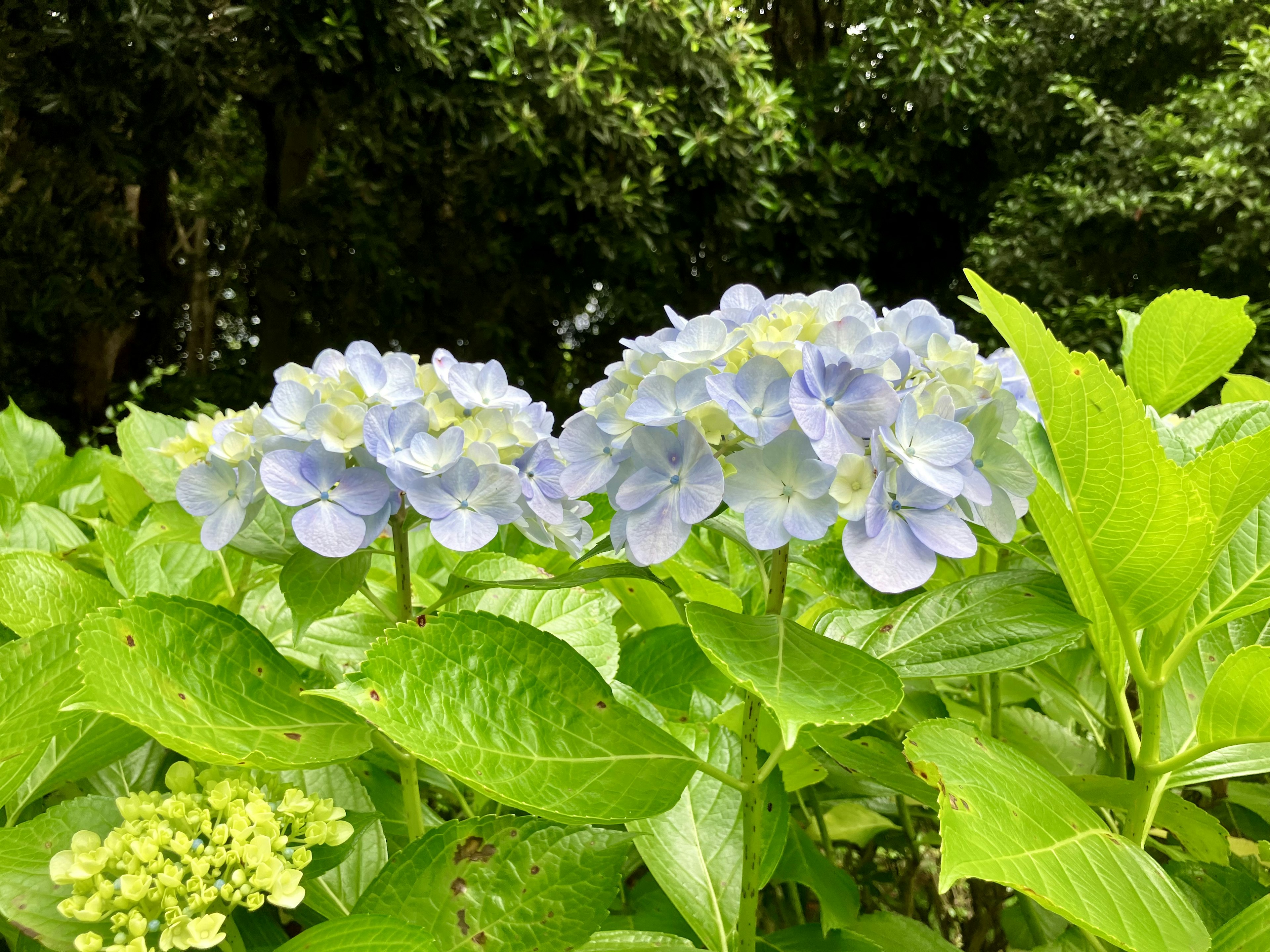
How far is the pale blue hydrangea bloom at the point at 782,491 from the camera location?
495 mm

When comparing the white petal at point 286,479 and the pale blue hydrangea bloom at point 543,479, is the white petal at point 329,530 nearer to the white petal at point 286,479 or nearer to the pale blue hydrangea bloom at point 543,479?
the white petal at point 286,479

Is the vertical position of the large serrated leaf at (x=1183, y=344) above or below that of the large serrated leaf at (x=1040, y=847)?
above

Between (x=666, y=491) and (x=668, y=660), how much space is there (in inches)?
10.9

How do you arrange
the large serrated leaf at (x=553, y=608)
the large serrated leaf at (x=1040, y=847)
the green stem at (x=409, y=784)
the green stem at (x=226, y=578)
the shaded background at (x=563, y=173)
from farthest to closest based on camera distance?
the shaded background at (x=563, y=173) < the green stem at (x=226, y=578) < the large serrated leaf at (x=553, y=608) < the green stem at (x=409, y=784) < the large serrated leaf at (x=1040, y=847)

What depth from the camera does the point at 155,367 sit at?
21.2 feet

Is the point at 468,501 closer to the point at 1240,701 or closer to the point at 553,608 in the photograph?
the point at 553,608

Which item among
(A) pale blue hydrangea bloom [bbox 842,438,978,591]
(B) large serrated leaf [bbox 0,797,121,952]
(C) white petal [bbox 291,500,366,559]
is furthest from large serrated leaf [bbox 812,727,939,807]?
(B) large serrated leaf [bbox 0,797,121,952]

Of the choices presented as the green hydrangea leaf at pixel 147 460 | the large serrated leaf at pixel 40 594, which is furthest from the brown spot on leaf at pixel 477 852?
the green hydrangea leaf at pixel 147 460

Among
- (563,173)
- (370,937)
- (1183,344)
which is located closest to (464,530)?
(370,937)

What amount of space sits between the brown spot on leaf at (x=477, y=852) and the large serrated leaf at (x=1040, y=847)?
9.8 inches

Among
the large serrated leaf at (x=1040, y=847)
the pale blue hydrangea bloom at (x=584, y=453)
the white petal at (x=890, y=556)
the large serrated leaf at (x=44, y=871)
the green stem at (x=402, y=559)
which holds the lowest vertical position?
the large serrated leaf at (x=44, y=871)

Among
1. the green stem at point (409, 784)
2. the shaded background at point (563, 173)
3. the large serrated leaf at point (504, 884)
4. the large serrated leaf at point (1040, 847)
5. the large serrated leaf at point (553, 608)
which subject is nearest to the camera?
→ the large serrated leaf at point (1040, 847)

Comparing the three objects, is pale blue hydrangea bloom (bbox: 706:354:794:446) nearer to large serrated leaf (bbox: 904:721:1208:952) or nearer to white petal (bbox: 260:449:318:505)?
large serrated leaf (bbox: 904:721:1208:952)

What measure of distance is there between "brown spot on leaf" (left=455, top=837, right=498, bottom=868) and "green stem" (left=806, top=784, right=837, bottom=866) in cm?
37
